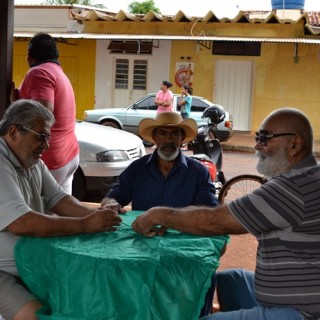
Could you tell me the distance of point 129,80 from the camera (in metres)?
20.4

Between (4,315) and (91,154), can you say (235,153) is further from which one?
(4,315)

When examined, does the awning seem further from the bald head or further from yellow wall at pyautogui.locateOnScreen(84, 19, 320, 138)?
the bald head

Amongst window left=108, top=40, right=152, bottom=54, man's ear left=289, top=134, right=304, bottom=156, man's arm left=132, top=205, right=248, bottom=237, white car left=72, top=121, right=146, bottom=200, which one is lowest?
white car left=72, top=121, right=146, bottom=200

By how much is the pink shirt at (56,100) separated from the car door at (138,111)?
1148 centimetres

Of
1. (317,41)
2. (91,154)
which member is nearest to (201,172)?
(91,154)

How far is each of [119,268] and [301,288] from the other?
739 millimetres

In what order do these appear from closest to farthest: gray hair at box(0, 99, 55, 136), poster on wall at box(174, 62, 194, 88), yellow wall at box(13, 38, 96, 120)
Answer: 1. gray hair at box(0, 99, 55, 136)
2. poster on wall at box(174, 62, 194, 88)
3. yellow wall at box(13, 38, 96, 120)

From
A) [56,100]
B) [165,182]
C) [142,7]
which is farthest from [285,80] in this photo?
[142,7]

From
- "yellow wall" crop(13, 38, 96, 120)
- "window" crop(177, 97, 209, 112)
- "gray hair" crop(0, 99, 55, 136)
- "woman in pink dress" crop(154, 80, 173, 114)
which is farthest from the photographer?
"yellow wall" crop(13, 38, 96, 120)

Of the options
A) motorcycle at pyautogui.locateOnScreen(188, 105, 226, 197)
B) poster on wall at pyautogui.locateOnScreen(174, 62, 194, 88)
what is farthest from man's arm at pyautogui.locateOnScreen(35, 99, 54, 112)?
poster on wall at pyautogui.locateOnScreen(174, 62, 194, 88)

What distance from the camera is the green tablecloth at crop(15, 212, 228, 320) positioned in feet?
7.45

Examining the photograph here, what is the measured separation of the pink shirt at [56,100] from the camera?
4.11 m

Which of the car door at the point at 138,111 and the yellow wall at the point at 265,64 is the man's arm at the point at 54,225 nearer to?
the car door at the point at 138,111

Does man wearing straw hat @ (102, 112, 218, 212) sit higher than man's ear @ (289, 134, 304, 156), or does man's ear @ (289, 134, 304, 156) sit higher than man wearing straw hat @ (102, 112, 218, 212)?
man's ear @ (289, 134, 304, 156)
